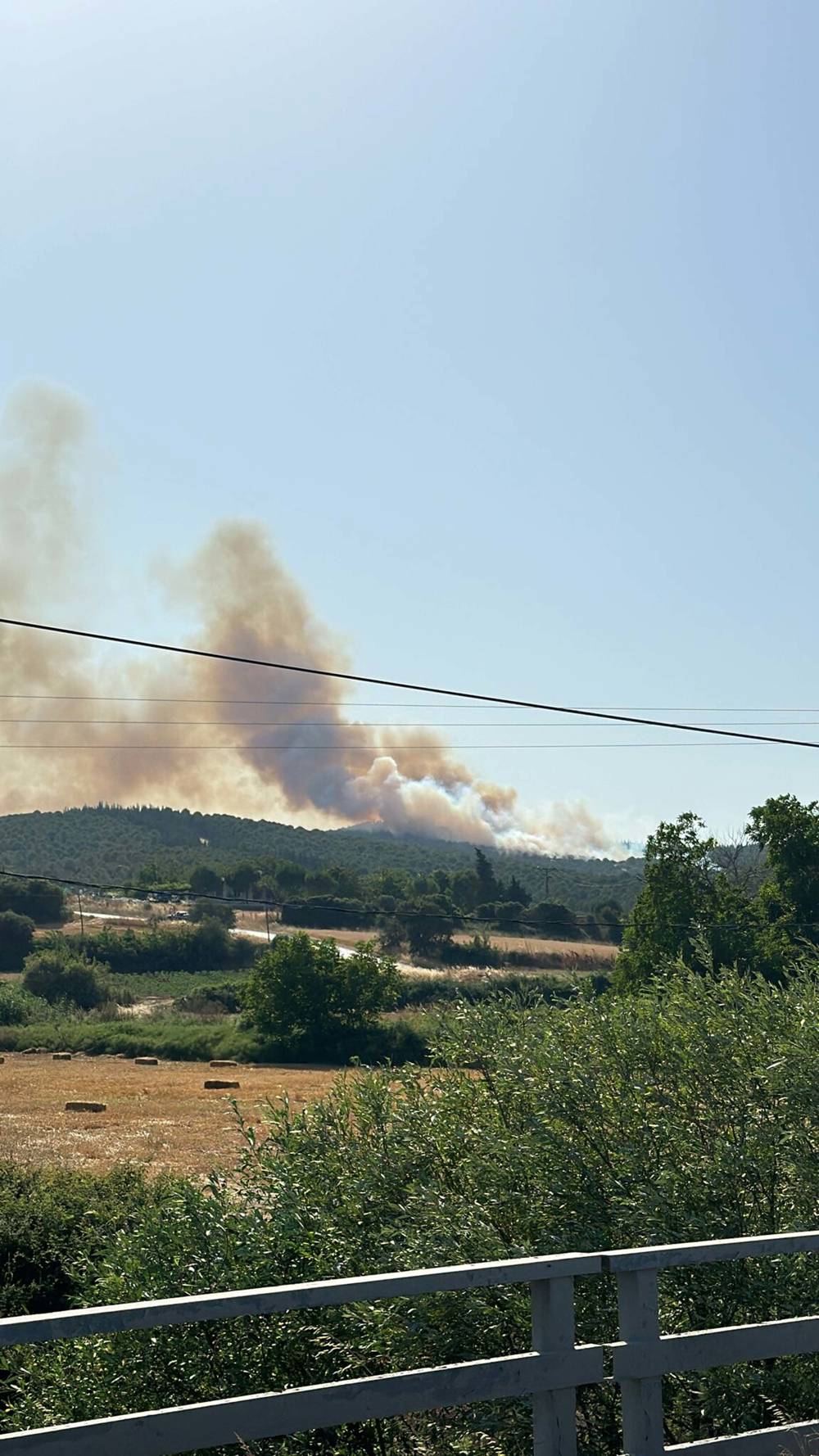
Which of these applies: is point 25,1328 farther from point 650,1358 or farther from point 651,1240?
point 651,1240

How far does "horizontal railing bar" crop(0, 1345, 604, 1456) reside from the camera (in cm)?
410

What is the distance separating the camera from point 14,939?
138 metres

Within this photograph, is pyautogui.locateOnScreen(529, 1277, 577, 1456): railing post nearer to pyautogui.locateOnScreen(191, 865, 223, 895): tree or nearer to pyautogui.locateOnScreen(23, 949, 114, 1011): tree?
pyautogui.locateOnScreen(23, 949, 114, 1011): tree

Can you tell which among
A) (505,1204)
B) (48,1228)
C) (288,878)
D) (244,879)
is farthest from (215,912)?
(505,1204)

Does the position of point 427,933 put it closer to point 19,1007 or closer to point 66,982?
point 66,982

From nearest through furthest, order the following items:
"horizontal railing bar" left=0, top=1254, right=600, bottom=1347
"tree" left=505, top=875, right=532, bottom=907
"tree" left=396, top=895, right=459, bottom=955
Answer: "horizontal railing bar" left=0, top=1254, right=600, bottom=1347 → "tree" left=396, top=895, right=459, bottom=955 → "tree" left=505, top=875, right=532, bottom=907

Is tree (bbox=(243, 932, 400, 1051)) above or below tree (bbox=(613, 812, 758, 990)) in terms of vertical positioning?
below

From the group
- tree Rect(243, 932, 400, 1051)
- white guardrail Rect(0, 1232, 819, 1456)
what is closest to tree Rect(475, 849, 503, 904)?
tree Rect(243, 932, 400, 1051)

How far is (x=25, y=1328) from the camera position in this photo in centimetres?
389

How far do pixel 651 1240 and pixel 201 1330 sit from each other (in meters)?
3.81

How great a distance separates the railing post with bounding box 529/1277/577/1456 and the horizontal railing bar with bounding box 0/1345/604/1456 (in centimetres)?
5

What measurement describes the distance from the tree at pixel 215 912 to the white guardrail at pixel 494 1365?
158m

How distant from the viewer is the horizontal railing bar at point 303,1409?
161 inches

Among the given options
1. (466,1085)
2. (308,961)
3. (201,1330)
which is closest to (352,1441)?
(201,1330)
